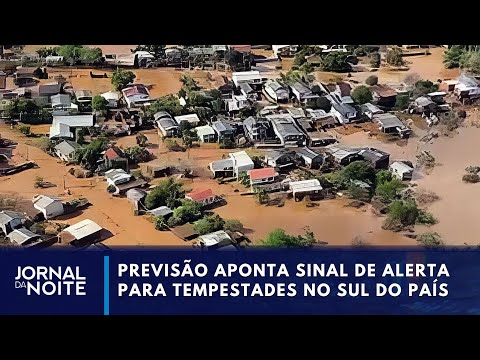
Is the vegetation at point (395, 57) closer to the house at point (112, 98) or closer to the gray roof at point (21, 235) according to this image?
the house at point (112, 98)

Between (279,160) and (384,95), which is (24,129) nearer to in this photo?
(279,160)

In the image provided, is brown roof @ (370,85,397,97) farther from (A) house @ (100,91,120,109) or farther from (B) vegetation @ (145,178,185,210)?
(A) house @ (100,91,120,109)

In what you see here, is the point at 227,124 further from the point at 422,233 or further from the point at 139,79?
the point at 422,233

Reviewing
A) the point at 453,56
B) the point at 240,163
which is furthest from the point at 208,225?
the point at 453,56

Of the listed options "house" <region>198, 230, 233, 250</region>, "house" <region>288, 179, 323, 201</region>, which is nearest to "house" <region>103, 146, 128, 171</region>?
"house" <region>198, 230, 233, 250</region>

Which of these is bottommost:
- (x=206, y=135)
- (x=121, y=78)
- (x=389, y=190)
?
(x=389, y=190)

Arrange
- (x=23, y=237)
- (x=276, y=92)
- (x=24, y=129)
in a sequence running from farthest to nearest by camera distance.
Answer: (x=276, y=92) → (x=24, y=129) → (x=23, y=237)
